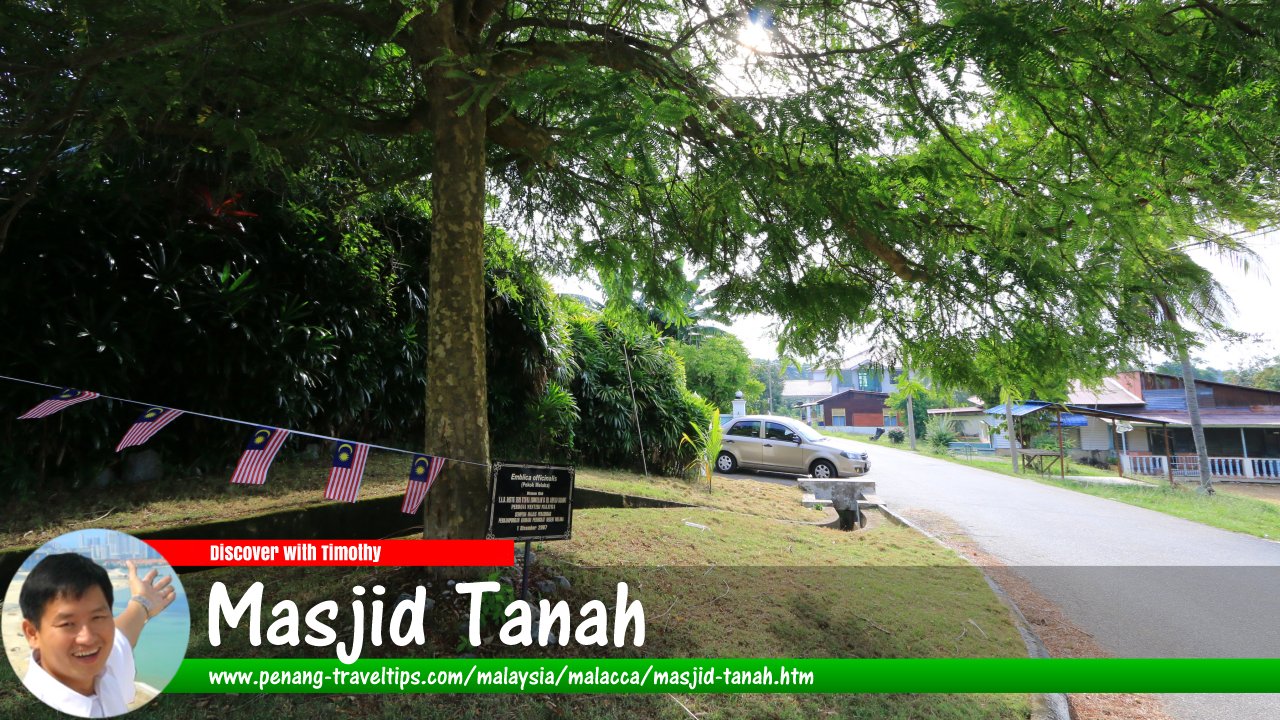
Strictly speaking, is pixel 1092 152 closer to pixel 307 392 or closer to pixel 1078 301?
pixel 1078 301

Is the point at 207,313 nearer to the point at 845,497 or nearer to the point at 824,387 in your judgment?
the point at 845,497

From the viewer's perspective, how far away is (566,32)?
4719mm

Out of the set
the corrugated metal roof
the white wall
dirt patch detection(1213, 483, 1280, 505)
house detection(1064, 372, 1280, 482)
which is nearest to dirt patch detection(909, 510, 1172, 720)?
house detection(1064, 372, 1280, 482)

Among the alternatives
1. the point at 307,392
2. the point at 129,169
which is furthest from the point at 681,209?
the point at 129,169

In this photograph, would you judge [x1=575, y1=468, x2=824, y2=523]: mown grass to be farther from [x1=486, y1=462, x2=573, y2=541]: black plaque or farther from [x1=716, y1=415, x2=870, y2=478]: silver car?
[x1=486, y1=462, x2=573, y2=541]: black plaque

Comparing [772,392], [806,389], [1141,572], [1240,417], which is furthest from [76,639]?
[806,389]

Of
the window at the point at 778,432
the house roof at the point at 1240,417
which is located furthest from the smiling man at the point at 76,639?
the house roof at the point at 1240,417

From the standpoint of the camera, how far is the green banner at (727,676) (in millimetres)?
2863

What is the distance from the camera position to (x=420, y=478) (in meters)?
3.48

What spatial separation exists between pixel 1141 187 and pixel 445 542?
4647mm

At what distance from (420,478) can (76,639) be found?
5.19ft

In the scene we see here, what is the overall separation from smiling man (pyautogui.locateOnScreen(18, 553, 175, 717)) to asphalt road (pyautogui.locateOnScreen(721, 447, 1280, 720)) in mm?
6072

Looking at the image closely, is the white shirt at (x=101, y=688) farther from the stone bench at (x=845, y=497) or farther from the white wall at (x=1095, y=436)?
the white wall at (x=1095, y=436)

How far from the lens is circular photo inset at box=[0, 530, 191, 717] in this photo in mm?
2252
